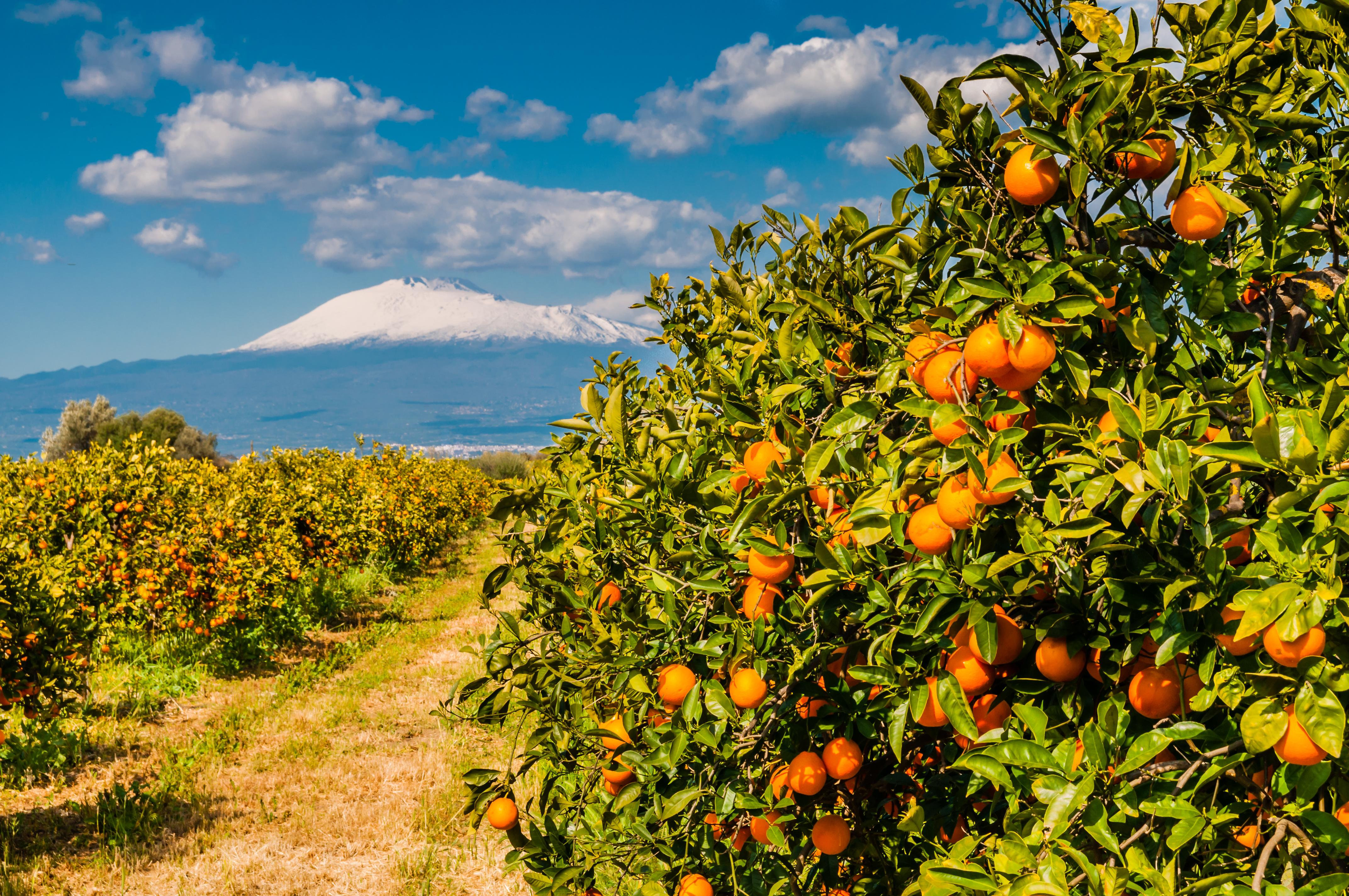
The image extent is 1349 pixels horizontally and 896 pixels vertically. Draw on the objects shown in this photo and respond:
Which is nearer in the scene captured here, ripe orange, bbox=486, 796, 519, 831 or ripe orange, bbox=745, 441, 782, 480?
ripe orange, bbox=745, 441, 782, 480

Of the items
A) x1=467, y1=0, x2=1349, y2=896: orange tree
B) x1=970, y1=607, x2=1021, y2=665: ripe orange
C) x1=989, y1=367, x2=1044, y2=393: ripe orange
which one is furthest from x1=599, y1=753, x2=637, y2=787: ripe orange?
x1=989, y1=367, x2=1044, y2=393: ripe orange

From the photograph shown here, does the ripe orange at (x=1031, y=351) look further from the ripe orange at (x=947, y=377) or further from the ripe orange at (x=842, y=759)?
the ripe orange at (x=842, y=759)

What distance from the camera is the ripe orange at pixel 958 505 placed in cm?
109

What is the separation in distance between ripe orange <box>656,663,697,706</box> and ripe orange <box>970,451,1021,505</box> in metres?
0.81

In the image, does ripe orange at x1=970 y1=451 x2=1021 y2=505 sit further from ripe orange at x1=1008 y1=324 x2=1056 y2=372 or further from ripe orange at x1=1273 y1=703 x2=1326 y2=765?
ripe orange at x1=1273 y1=703 x2=1326 y2=765

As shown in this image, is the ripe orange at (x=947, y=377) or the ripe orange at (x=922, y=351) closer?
the ripe orange at (x=947, y=377)

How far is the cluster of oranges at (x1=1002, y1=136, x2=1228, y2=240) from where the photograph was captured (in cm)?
108

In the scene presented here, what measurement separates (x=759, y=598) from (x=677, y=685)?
0.29 m

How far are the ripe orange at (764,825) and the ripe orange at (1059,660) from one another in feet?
2.28

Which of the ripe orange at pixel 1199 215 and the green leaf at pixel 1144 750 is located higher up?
the ripe orange at pixel 1199 215

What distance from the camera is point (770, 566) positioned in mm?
1383

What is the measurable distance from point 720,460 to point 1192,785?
120 cm

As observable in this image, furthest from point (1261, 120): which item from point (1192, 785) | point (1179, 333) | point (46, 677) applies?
point (46, 677)

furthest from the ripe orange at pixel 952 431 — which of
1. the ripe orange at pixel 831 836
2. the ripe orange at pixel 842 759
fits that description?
the ripe orange at pixel 831 836
